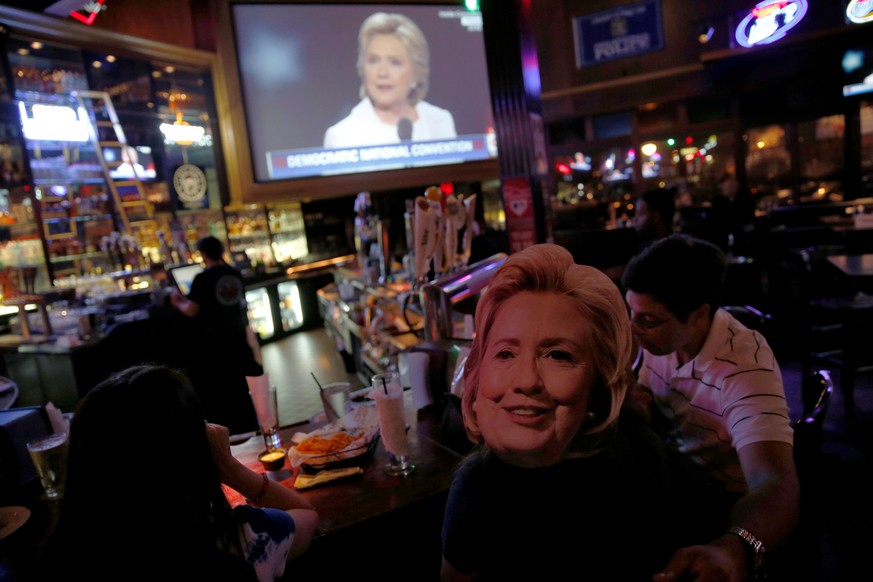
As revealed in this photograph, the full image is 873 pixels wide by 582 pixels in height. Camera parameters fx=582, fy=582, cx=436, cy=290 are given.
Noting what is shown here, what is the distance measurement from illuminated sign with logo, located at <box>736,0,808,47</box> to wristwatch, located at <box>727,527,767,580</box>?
869 centimetres

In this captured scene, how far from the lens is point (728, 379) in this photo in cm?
137

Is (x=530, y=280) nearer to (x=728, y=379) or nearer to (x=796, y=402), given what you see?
(x=728, y=379)

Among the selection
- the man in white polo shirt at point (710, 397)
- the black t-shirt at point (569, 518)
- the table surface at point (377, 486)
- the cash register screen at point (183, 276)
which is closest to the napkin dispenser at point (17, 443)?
the table surface at point (377, 486)

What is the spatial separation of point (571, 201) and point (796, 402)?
285 inches

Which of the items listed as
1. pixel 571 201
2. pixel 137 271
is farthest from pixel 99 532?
pixel 571 201

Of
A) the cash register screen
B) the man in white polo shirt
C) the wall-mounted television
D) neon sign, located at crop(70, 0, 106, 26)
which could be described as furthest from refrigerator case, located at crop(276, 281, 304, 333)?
the man in white polo shirt

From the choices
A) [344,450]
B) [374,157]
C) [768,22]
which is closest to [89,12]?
[374,157]

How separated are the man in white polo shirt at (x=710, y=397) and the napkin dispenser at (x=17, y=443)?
189 cm

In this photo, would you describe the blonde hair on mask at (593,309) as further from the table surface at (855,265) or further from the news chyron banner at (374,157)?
the news chyron banner at (374,157)

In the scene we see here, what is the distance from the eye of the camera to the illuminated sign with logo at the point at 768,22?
759 cm

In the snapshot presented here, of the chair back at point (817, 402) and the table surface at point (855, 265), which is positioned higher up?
the chair back at point (817, 402)

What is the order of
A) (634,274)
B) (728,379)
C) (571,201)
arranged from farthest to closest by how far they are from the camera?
(571,201) < (634,274) < (728,379)

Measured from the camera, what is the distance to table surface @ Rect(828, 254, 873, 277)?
3637 mm

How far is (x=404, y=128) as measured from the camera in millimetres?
8391
